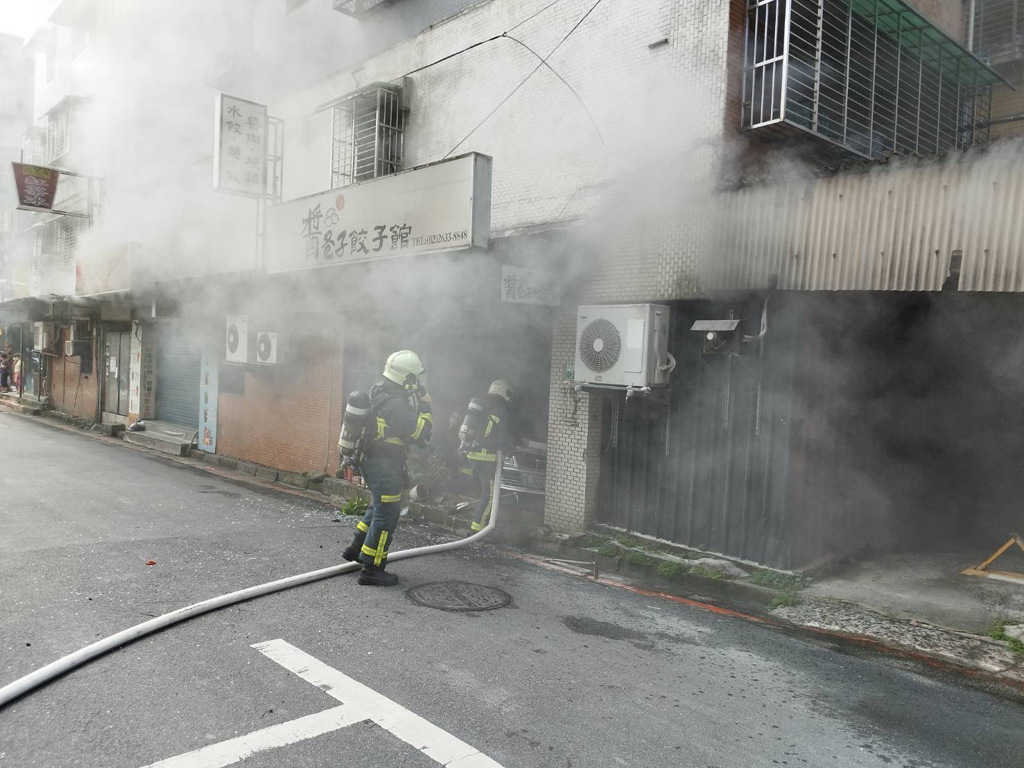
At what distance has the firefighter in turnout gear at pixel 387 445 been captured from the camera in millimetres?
5301

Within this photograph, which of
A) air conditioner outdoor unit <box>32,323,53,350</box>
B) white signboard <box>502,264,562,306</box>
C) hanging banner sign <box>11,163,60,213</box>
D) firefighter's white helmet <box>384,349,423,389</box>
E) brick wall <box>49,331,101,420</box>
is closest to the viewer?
firefighter's white helmet <box>384,349,423,389</box>

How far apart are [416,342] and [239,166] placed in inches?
159

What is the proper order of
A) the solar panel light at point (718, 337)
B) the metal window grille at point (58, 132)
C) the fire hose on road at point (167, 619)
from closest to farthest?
the fire hose on road at point (167, 619)
the solar panel light at point (718, 337)
the metal window grille at point (58, 132)

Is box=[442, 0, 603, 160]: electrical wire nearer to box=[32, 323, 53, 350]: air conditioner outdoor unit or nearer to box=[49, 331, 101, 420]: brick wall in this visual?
box=[49, 331, 101, 420]: brick wall

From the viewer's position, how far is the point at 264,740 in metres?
2.98

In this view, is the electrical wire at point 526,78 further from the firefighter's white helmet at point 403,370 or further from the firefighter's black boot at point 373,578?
the firefighter's black boot at point 373,578

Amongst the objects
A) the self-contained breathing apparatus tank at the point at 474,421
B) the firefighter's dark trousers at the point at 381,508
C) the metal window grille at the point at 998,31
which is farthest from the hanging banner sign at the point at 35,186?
the metal window grille at the point at 998,31

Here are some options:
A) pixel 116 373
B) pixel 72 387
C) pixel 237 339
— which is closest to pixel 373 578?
pixel 237 339

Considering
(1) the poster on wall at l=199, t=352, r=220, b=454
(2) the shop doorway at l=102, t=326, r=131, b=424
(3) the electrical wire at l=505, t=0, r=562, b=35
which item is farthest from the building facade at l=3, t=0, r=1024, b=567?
(2) the shop doorway at l=102, t=326, r=131, b=424

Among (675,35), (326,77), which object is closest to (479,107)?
(675,35)

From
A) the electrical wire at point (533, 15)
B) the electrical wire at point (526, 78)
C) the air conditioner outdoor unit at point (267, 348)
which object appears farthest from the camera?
the air conditioner outdoor unit at point (267, 348)

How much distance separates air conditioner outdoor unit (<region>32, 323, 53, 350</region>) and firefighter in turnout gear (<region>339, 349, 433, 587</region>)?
19000mm

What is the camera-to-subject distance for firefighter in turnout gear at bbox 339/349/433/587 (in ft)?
17.4

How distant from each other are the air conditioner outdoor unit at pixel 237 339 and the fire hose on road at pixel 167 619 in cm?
655
